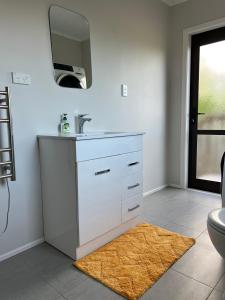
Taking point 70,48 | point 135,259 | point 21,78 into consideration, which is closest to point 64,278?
point 135,259

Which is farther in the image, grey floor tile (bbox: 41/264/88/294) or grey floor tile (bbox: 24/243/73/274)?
grey floor tile (bbox: 24/243/73/274)

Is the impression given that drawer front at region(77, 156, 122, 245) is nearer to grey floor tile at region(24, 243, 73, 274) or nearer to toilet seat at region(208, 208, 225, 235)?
grey floor tile at region(24, 243, 73, 274)

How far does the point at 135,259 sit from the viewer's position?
5.27 ft

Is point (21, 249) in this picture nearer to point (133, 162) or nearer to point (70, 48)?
point (133, 162)

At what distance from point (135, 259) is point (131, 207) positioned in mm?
499

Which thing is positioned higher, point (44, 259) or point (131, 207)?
point (131, 207)

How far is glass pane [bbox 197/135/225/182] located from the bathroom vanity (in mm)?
1477

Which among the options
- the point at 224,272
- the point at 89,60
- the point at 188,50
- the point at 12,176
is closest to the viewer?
the point at 224,272

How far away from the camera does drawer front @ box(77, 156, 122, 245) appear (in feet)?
5.17

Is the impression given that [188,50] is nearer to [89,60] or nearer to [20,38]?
[89,60]

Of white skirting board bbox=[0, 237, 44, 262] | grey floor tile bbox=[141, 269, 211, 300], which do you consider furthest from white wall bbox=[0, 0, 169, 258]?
grey floor tile bbox=[141, 269, 211, 300]

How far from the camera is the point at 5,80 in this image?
1602mm

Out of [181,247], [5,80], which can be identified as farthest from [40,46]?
[181,247]

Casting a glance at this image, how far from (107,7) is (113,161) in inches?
62.8
